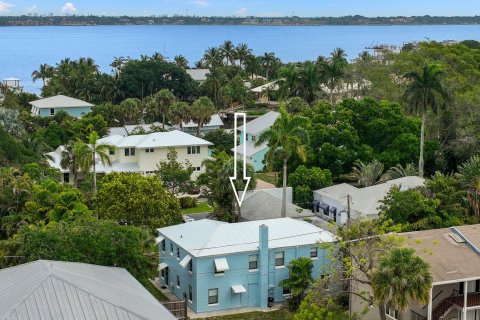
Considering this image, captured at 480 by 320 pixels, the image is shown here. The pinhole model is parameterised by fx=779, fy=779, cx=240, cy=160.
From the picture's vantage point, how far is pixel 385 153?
62719 mm

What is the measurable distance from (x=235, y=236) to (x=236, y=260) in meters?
1.52

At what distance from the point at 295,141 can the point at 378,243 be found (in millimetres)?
18119

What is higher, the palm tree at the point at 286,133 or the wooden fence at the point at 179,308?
the palm tree at the point at 286,133

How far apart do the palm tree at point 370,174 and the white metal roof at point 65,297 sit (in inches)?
1270

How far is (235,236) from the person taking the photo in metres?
40.6

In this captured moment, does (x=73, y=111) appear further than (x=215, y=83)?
No

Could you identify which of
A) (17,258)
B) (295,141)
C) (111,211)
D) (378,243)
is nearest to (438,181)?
(295,141)

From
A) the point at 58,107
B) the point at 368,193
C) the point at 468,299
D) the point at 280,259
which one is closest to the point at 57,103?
the point at 58,107

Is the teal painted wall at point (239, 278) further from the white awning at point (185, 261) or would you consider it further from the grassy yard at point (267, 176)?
the grassy yard at point (267, 176)

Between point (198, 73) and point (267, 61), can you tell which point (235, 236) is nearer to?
point (198, 73)

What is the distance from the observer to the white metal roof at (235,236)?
130 ft

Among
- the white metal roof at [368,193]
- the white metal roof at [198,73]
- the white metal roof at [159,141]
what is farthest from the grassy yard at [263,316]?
the white metal roof at [198,73]

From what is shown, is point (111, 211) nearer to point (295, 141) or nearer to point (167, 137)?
point (295, 141)

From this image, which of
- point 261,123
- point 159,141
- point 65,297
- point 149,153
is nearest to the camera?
point 65,297
